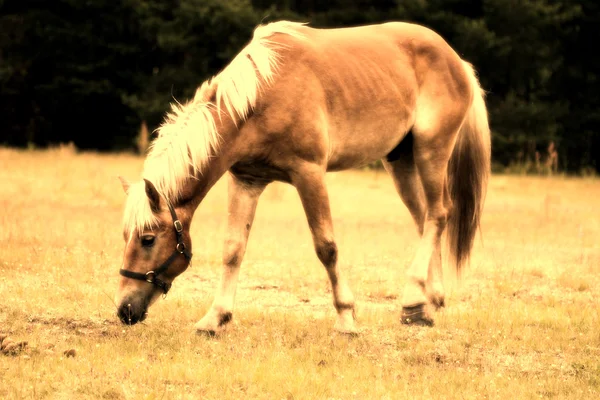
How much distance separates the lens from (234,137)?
5754 millimetres

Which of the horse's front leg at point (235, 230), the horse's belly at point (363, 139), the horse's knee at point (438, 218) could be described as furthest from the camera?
the horse's knee at point (438, 218)

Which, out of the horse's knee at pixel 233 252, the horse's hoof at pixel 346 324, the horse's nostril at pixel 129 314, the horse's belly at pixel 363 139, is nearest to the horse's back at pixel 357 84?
the horse's belly at pixel 363 139

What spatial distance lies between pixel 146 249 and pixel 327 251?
1.27 metres

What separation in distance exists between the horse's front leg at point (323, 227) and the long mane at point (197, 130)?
0.60 metres

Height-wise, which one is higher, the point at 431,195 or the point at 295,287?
the point at 431,195

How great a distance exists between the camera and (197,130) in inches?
220

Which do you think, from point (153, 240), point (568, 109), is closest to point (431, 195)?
point (153, 240)

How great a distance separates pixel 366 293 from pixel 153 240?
284cm

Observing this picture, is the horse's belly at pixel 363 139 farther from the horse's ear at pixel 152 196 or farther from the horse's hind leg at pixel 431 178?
the horse's ear at pixel 152 196

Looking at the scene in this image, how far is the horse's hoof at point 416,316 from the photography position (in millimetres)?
6477

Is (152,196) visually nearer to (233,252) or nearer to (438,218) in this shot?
(233,252)

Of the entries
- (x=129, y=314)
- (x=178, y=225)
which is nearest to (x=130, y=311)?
(x=129, y=314)

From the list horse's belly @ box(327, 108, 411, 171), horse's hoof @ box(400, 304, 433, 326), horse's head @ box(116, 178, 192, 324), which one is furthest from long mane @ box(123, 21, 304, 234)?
horse's hoof @ box(400, 304, 433, 326)

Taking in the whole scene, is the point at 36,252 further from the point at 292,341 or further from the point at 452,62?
the point at 452,62
